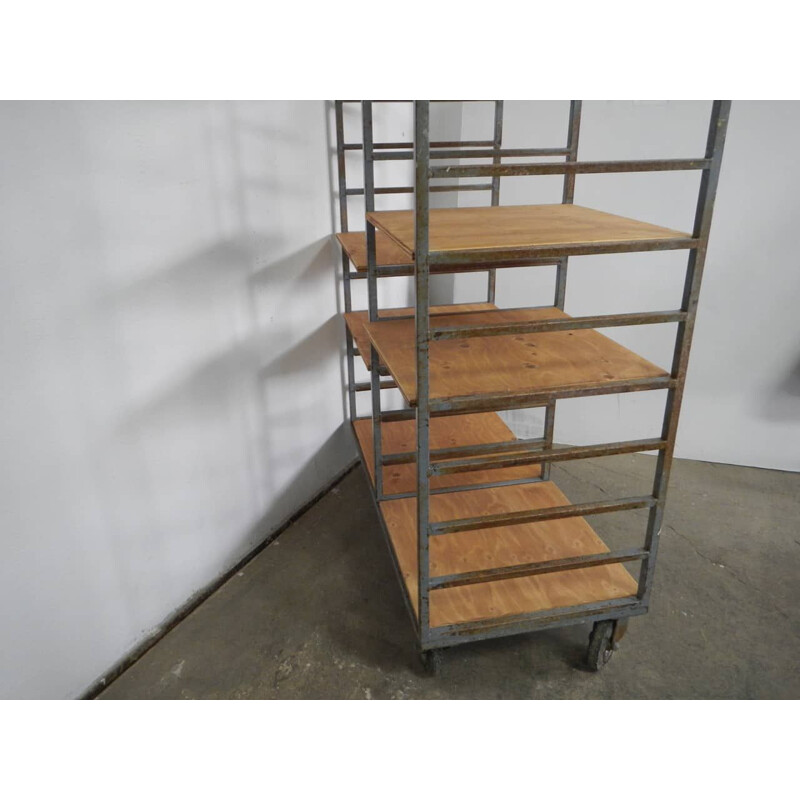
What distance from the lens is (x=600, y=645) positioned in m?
2.35

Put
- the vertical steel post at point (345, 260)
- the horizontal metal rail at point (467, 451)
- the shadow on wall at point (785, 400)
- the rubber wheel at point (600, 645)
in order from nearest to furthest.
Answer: the rubber wheel at point (600, 645), the horizontal metal rail at point (467, 451), the vertical steel post at point (345, 260), the shadow on wall at point (785, 400)

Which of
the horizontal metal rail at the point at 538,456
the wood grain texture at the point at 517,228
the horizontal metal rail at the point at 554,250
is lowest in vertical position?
the horizontal metal rail at the point at 538,456

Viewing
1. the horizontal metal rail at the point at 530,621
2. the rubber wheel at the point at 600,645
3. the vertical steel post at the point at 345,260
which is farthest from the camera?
the vertical steel post at the point at 345,260

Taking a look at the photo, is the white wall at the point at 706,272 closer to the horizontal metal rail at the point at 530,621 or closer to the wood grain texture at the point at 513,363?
the wood grain texture at the point at 513,363

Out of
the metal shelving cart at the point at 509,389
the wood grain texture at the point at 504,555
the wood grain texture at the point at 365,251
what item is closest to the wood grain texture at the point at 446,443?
the metal shelving cart at the point at 509,389

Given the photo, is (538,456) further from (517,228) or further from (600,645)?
(600,645)

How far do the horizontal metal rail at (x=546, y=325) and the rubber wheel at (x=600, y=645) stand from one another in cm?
115

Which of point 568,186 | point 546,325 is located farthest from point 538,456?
point 568,186

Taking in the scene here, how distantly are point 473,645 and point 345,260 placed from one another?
6.82ft

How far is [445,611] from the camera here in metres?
2.21

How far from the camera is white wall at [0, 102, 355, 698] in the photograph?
1.89m

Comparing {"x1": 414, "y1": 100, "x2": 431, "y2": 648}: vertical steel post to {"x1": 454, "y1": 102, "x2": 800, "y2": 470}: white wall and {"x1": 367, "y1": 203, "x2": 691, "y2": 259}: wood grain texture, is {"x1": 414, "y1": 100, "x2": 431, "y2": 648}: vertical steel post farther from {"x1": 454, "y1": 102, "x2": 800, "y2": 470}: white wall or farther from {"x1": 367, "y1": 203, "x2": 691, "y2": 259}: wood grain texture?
{"x1": 454, "y1": 102, "x2": 800, "y2": 470}: white wall

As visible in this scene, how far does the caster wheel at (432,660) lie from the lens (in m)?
2.31

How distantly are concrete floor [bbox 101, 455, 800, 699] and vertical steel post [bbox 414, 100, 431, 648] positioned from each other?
49 cm
